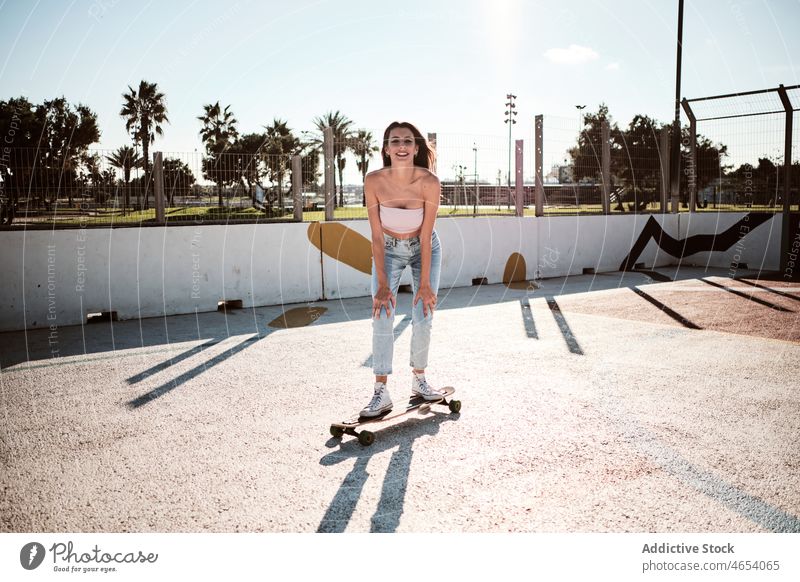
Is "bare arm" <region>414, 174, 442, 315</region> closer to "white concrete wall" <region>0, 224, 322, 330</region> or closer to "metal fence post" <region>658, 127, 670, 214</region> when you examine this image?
"white concrete wall" <region>0, 224, 322, 330</region>

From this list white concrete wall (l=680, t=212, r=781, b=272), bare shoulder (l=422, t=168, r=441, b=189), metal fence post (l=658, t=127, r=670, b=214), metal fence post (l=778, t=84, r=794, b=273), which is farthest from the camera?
metal fence post (l=658, t=127, r=670, b=214)

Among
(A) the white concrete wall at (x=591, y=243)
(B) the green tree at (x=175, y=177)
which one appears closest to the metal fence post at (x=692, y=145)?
(A) the white concrete wall at (x=591, y=243)

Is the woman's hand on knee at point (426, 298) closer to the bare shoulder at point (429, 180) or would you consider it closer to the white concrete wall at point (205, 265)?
the bare shoulder at point (429, 180)

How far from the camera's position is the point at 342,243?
1091 centimetres

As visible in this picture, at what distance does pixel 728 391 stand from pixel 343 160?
811 cm

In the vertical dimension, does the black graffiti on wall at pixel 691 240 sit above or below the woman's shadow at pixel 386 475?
above

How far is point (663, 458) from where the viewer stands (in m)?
3.63

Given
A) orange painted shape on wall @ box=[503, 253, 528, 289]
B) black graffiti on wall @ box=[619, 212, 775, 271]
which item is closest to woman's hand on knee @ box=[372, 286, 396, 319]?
orange painted shape on wall @ box=[503, 253, 528, 289]

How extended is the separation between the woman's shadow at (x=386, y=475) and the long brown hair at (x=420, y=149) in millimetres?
1872

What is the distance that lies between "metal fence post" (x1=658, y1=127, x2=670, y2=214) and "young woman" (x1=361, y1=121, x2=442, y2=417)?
13248mm

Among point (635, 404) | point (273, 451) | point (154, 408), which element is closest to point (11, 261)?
point (154, 408)

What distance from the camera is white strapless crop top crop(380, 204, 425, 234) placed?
4.27 m

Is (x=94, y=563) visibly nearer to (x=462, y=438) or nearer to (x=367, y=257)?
(x=462, y=438)

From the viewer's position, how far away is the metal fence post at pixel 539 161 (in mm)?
12789
